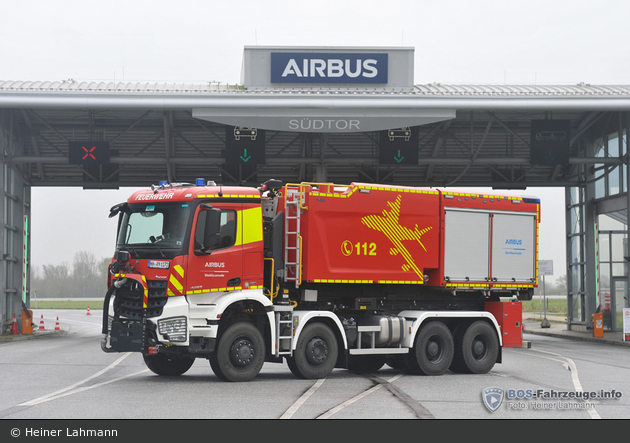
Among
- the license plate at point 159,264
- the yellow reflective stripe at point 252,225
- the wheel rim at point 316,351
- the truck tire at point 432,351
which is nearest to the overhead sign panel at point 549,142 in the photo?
the truck tire at point 432,351

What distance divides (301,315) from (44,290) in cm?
12276

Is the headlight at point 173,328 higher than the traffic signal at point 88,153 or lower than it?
lower

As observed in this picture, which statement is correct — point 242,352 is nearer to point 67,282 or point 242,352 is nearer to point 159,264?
point 159,264

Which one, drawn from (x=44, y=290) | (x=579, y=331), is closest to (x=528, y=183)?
(x=579, y=331)

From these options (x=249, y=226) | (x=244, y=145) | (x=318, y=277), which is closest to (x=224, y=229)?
(x=249, y=226)

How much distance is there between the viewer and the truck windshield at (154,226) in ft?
44.3

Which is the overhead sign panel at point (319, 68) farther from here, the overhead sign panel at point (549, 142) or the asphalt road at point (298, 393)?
the asphalt road at point (298, 393)

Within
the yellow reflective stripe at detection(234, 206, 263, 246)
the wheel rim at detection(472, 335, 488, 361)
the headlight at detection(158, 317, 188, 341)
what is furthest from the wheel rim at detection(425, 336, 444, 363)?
the headlight at detection(158, 317, 188, 341)

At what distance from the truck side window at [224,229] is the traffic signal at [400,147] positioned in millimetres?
15625

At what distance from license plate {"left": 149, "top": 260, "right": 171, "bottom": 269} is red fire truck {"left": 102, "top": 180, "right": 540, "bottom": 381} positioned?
2 cm

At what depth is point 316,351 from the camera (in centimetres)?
1445

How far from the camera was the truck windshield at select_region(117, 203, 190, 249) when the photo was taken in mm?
13516

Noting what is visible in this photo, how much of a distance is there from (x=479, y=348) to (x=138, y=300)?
7.16m

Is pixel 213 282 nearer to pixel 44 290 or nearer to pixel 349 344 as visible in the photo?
pixel 349 344
